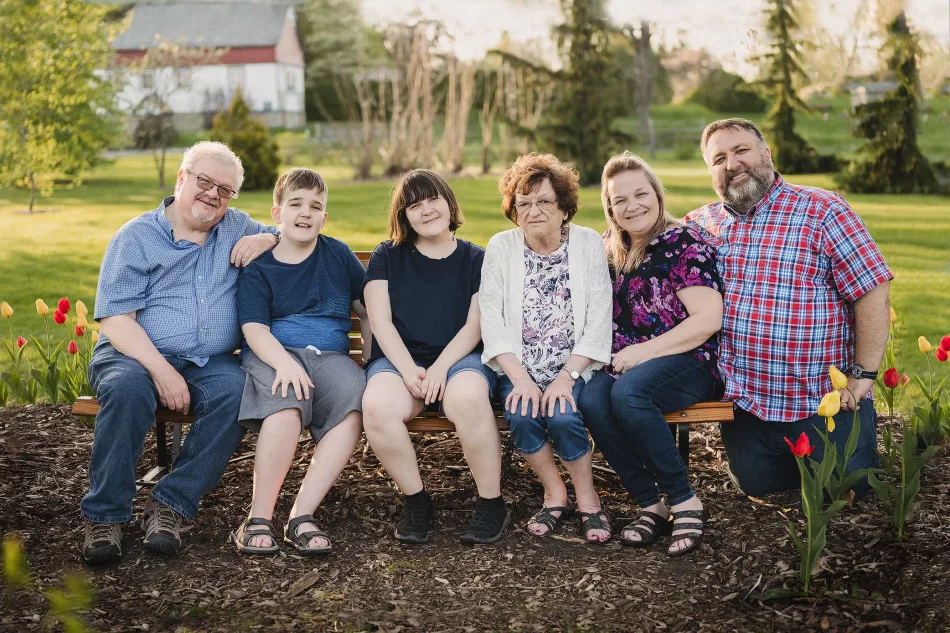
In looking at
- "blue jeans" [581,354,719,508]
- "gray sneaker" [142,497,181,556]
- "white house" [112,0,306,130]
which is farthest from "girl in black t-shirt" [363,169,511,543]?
"white house" [112,0,306,130]

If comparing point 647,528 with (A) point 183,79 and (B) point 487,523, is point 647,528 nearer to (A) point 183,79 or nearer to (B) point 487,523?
(B) point 487,523

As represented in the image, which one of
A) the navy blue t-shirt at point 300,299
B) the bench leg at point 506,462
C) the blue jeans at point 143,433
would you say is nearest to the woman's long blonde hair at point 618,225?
the bench leg at point 506,462

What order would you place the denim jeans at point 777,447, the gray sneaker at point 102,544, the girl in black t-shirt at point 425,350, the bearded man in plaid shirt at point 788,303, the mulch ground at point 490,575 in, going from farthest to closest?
1. the denim jeans at point 777,447
2. the bearded man in plaid shirt at point 788,303
3. the girl in black t-shirt at point 425,350
4. the gray sneaker at point 102,544
5. the mulch ground at point 490,575

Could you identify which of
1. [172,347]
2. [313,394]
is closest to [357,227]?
[172,347]

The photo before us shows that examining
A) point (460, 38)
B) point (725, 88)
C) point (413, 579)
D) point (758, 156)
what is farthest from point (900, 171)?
point (725, 88)

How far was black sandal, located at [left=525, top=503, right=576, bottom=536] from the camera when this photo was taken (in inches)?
141

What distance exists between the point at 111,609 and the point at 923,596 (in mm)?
2564

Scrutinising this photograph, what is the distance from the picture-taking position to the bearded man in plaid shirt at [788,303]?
11.8 ft

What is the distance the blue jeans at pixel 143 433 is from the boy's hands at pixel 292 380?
0.18 meters

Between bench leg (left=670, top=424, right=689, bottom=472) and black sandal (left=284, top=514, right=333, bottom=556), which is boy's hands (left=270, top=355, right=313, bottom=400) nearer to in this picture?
black sandal (left=284, top=514, right=333, bottom=556)

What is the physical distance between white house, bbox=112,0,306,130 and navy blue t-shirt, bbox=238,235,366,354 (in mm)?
35602

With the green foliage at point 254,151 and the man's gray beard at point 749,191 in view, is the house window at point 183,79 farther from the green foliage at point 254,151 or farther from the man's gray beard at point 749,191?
the man's gray beard at point 749,191

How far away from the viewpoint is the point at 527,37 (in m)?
28.2

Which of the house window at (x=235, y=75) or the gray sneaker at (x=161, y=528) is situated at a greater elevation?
the house window at (x=235, y=75)
